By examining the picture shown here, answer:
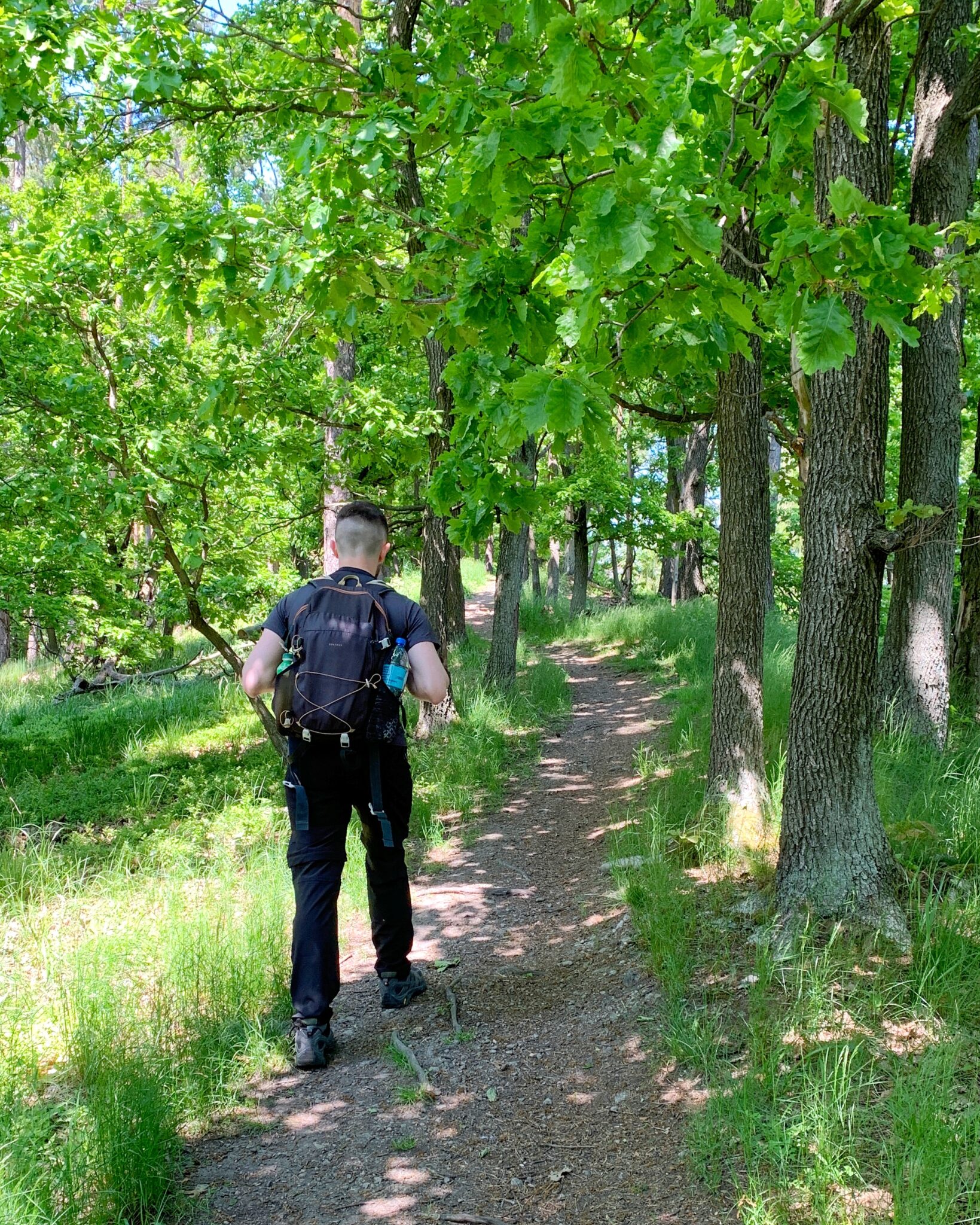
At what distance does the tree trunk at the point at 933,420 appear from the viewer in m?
6.24

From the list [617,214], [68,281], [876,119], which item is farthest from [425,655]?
[68,281]

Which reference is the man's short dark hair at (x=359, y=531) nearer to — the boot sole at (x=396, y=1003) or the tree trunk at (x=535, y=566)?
the boot sole at (x=396, y=1003)

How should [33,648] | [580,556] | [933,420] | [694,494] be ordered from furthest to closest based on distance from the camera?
[33,648] → [694,494] → [580,556] → [933,420]

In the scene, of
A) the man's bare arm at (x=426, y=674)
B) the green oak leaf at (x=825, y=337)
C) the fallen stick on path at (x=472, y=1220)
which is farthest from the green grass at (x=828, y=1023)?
the green oak leaf at (x=825, y=337)

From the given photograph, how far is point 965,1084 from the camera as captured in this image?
2.77m

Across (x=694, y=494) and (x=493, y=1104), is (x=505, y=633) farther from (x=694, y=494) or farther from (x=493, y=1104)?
(x=694, y=494)

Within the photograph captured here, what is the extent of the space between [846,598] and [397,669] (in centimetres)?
194

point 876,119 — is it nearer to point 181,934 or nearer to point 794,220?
point 794,220

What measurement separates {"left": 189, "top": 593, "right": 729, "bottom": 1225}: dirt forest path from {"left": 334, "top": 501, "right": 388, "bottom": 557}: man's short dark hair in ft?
7.03

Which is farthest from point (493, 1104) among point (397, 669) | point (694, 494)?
point (694, 494)

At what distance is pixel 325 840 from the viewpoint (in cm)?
377

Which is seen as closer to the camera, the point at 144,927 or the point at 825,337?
the point at 825,337

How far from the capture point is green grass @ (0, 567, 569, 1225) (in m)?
2.76

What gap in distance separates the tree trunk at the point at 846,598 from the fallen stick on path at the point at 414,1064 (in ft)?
5.60
